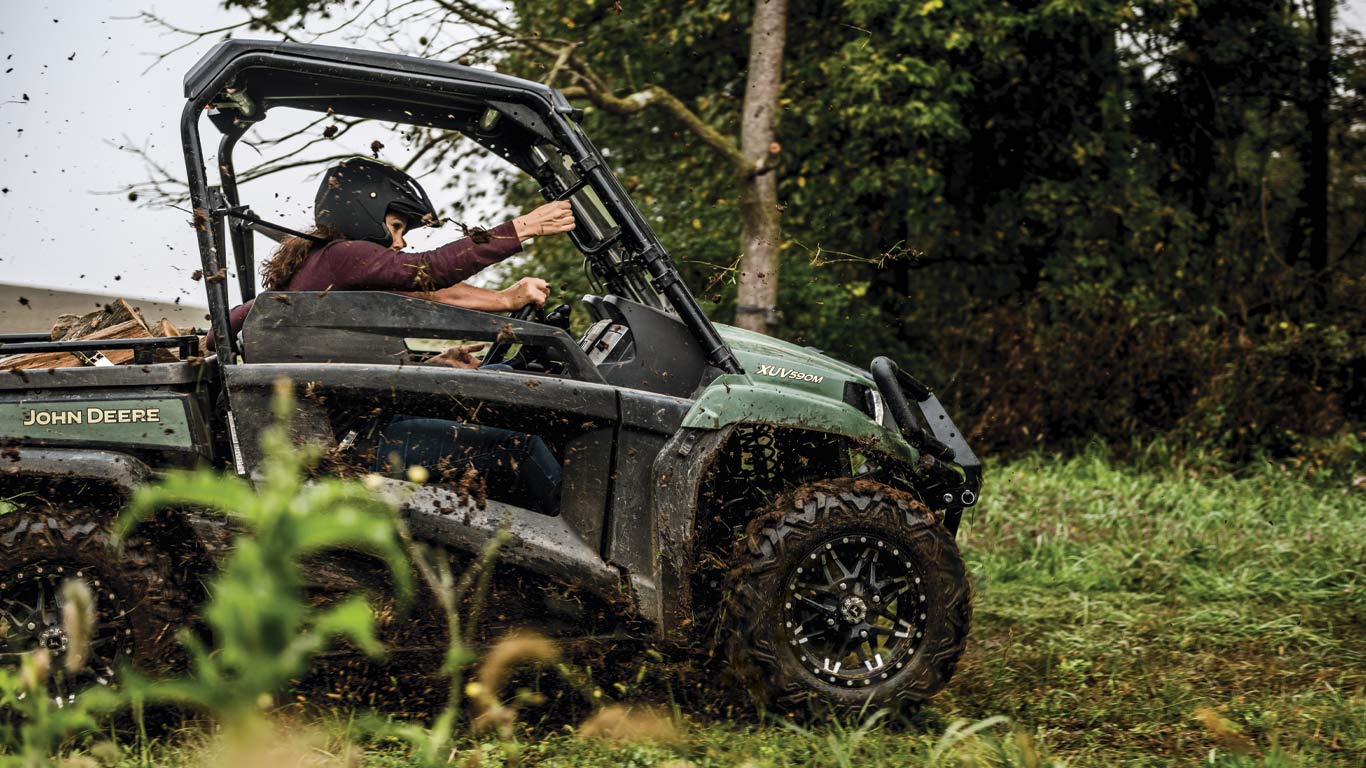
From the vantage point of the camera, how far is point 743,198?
8586 millimetres

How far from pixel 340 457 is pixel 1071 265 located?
9958 mm

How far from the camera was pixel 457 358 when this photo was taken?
409cm

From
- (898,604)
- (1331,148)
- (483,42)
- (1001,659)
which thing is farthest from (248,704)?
(1331,148)

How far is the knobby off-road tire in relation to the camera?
3893 millimetres

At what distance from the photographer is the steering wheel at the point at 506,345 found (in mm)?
4230

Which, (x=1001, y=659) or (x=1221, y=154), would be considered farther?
(x=1221, y=154)

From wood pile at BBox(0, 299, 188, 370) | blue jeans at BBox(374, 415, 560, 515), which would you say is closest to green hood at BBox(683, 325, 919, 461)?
blue jeans at BBox(374, 415, 560, 515)

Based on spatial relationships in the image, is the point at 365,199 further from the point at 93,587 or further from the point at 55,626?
the point at 55,626

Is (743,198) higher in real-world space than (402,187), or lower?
higher

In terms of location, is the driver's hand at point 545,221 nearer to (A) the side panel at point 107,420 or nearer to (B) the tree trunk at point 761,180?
(A) the side panel at point 107,420

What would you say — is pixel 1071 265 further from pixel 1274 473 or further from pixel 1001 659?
pixel 1001 659

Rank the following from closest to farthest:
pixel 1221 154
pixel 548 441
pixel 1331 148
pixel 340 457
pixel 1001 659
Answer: pixel 340 457, pixel 548 441, pixel 1001 659, pixel 1221 154, pixel 1331 148

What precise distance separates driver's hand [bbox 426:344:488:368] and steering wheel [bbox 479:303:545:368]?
61 millimetres

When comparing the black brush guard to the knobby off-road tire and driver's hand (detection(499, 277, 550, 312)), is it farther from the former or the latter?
driver's hand (detection(499, 277, 550, 312))
